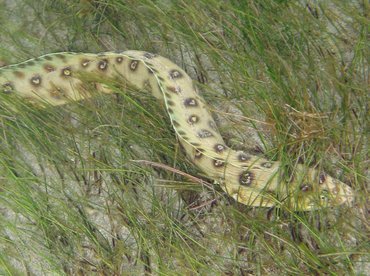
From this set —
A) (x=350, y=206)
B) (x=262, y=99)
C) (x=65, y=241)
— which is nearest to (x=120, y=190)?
(x=65, y=241)

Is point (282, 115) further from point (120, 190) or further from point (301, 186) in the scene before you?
point (120, 190)

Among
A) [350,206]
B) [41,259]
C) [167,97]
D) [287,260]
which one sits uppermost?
[167,97]

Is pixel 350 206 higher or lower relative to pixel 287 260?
→ higher

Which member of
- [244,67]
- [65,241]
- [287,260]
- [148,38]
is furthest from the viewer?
[148,38]

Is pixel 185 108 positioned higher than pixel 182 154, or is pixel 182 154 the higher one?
→ pixel 185 108
